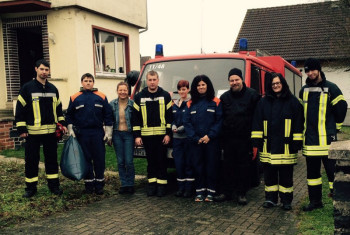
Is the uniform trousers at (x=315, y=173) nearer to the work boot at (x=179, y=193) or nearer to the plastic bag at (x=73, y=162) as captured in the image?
the work boot at (x=179, y=193)

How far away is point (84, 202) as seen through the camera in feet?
19.5

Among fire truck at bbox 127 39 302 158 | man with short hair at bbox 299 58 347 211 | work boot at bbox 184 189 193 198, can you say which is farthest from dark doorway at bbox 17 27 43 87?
man with short hair at bbox 299 58 347 211

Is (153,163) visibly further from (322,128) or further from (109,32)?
(109,32)

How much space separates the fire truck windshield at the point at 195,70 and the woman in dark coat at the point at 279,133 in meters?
1.37

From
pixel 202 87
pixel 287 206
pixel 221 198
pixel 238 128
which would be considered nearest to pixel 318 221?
pixel 287 206

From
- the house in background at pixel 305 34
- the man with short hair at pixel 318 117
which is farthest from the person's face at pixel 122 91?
the house in background at pixel 305 34

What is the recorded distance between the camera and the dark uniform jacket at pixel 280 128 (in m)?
5.24

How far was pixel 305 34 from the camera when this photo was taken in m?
26.3

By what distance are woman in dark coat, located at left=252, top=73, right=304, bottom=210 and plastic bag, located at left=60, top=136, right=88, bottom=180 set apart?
269cm

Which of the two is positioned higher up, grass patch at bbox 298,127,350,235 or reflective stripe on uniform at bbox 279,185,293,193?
reflective stripe on uniform at bbox 279,185,293,193

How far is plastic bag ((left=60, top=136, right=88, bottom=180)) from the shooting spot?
6.01 m

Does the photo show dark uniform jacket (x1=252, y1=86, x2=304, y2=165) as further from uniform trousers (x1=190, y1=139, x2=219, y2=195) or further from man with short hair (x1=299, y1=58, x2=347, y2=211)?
uniform trousers (x1=190, y1=139, x2=219, y2=195)

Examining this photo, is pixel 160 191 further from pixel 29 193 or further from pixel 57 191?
pixel 29 193

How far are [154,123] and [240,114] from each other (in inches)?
54.8
